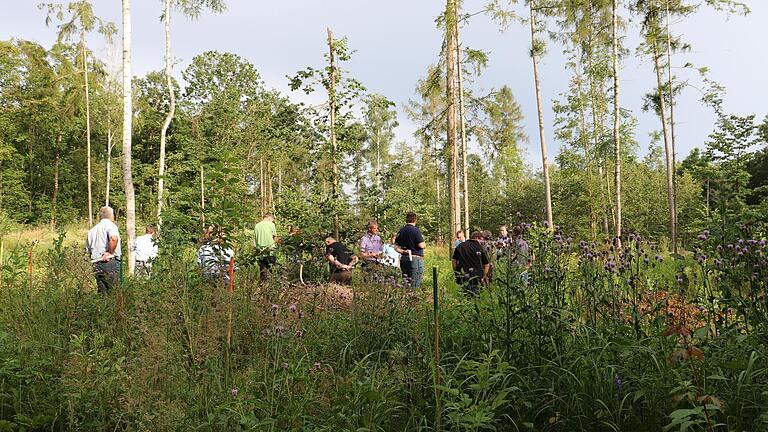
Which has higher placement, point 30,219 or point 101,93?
point 101,93

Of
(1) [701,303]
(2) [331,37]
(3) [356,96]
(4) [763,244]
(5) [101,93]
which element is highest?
(5) [101,93]

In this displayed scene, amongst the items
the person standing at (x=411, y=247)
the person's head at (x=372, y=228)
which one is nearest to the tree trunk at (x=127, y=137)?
the person's head at (x=372, y=228)

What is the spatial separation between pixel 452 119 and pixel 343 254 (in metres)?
8.64

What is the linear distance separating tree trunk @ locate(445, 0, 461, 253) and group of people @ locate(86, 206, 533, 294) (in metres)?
2.80

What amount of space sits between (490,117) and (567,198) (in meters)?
15.4

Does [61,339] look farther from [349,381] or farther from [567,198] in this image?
[567,198]

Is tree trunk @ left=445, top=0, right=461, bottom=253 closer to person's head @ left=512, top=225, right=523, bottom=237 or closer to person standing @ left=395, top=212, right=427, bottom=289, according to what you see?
person standing @ left=395, top=212, right=427, bottom=289

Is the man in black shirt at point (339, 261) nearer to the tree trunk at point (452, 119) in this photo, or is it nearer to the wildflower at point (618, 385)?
the wildflower at point (618, 385)

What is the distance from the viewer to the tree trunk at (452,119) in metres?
15.8

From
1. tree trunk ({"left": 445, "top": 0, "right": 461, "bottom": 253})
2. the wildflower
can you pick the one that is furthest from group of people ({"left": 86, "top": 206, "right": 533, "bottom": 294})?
tree trunk ({"left": 445, "top": 0, "right": 461, "bottom": 253})

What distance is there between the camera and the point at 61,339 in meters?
4.39

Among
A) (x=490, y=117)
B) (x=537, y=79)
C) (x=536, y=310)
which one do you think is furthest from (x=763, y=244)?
(x=537, y=79)

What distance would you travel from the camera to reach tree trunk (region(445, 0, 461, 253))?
15844mm

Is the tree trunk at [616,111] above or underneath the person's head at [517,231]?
above
